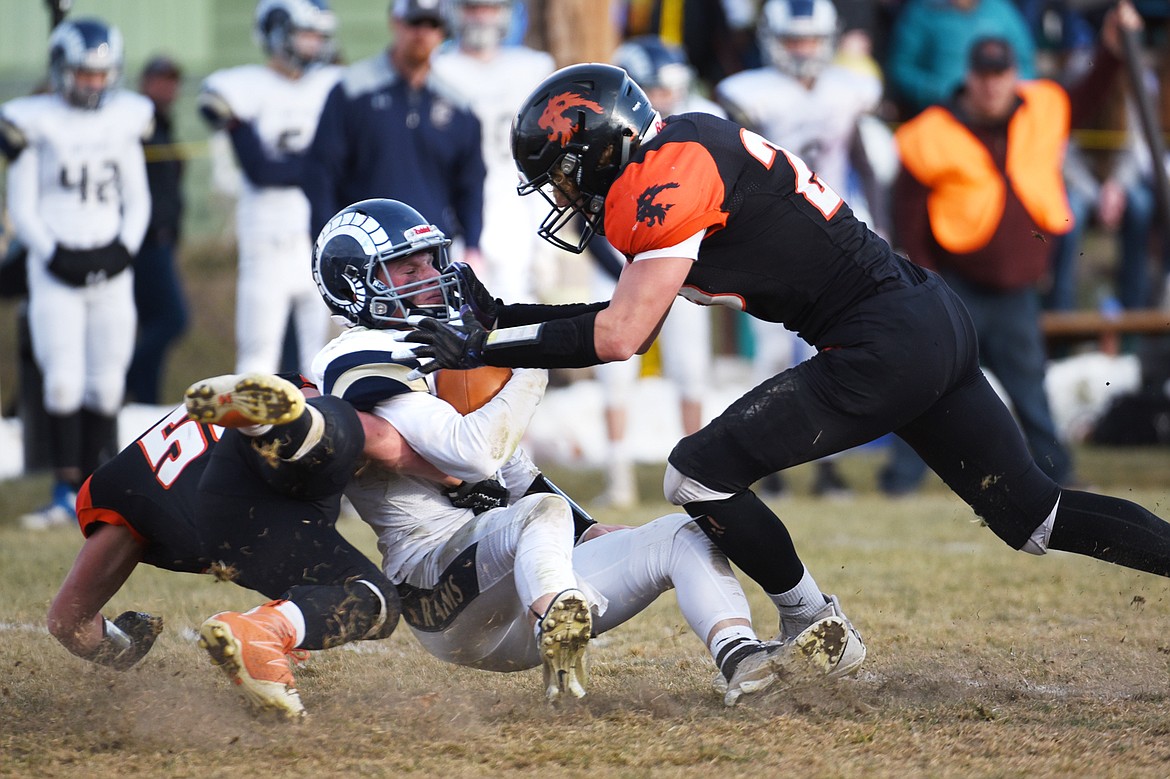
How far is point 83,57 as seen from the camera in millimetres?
7305

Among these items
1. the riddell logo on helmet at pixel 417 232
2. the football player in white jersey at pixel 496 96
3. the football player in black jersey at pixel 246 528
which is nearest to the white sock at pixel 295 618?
the football player in black jersey at pixel 246 528

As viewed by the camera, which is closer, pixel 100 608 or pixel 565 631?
pixel 565 631

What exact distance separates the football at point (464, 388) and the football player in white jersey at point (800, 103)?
4437 mm

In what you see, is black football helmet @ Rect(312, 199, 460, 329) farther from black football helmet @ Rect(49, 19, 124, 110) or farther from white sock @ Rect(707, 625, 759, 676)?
black football helmet @ Rect(49, 19, 124, 110)

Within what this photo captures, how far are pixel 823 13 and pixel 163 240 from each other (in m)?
4.15

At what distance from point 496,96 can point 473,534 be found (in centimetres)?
475

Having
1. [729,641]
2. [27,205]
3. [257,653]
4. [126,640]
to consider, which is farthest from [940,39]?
[257,653]

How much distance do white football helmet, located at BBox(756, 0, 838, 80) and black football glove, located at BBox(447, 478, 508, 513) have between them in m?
4.93

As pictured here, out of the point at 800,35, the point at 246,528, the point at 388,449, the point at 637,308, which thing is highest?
the point at 800,35

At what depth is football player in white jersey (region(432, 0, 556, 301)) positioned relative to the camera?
7934mm

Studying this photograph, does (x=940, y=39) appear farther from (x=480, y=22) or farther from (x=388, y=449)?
(x=388, y=449)

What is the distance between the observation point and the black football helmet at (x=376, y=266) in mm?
3762

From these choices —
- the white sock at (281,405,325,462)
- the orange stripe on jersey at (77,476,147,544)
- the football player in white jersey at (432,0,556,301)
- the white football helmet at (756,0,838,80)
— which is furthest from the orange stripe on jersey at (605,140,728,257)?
the white football helmet at (756,0,838,80)

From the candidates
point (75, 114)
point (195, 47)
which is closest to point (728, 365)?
point (75, 114)
